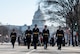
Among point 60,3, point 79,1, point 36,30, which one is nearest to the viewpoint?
point 36,30

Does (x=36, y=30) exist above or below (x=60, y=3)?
below

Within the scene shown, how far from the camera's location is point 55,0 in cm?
6612

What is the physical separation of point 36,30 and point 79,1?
112ft

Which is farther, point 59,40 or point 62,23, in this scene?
point 62,23

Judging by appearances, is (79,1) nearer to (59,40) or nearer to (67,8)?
(67,8)

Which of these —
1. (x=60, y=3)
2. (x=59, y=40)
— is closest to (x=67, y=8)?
(x=60, y=3)

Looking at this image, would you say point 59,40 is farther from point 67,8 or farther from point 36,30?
point 67,8

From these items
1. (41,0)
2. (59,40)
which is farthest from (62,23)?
(59,40)

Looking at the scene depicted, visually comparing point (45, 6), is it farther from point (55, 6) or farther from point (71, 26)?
point (71, 26)

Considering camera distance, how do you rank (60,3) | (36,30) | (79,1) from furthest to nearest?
1. (60,3)
2. (79,1)
3. (36,30)

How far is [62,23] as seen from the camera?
6638 centimetres

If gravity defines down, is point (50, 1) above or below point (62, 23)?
above

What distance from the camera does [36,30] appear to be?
2847cm

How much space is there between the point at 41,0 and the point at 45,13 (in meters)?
2.90
